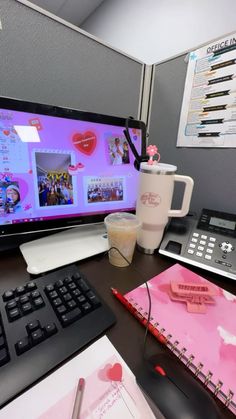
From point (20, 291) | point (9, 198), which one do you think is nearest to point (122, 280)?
point (20, 291)

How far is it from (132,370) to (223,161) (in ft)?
1.95

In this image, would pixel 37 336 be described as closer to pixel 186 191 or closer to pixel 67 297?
pixel 67 297

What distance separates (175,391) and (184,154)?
25.6 inches

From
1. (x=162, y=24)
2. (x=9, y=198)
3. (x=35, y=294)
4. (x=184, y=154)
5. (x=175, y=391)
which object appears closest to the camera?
(x=175, y=391)

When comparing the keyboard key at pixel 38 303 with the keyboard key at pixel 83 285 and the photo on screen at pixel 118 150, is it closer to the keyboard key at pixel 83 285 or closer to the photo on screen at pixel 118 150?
the keyboard key at pixel 83 285

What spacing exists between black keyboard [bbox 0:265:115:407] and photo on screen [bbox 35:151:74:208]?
19 centimetres

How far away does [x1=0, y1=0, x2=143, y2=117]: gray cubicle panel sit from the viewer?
47 cm

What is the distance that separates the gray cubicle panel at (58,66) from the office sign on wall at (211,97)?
0.21 meters

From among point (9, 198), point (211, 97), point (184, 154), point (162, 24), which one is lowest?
point (9, 198)

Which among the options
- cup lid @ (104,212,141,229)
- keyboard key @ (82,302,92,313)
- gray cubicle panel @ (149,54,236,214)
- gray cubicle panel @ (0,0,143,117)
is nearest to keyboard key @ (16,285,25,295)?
keyboard key @ (82,302,92,313)

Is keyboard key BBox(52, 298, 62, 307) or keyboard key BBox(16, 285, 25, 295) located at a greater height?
keyboard key BBox(16, 285, 25, 295)

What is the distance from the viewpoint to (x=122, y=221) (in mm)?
474

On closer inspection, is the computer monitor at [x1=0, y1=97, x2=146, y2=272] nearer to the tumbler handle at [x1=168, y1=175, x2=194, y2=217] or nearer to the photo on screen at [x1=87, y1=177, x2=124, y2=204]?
the photo on screen at [x1=87, y1=177, x2=124, y2=204]

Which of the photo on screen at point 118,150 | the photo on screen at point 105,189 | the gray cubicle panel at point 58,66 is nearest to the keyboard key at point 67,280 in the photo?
the photo on screen at point 105,189
